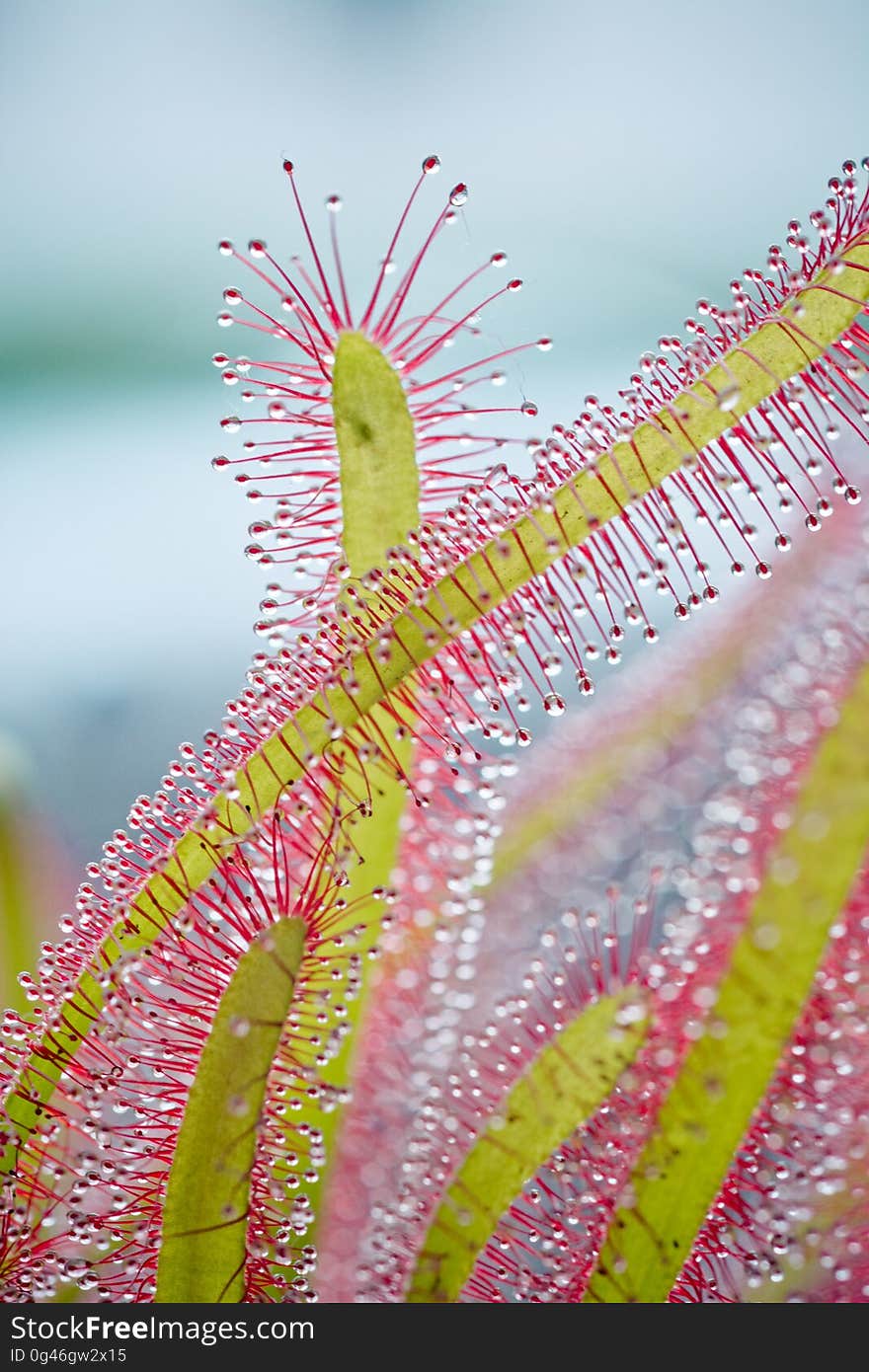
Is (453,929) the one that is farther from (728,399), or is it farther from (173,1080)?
(728,399)

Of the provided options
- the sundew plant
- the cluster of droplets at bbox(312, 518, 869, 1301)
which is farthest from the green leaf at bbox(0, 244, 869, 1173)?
the cluster of droplets at bbox(312, 518, 869, 1301)

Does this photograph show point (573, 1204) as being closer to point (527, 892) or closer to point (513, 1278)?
point (513, 1278)

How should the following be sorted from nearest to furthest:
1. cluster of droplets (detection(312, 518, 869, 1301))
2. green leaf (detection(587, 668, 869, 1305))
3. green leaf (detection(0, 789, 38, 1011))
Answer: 1. green leaf (detection(587, 668, 869, 1305))
2. cluster of droplets (detection(312, 518, 869, 1301))
3. green leaf (detection(0, 789, 38, 1011))

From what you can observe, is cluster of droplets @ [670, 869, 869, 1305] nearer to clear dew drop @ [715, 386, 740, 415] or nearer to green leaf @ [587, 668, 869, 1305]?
green leaf @ [587, 668, 869, 1305]

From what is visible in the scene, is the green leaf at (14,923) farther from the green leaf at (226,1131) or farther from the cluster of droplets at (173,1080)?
the green leaf at (226,1131)

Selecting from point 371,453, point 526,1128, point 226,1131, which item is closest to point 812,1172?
point 526,1128

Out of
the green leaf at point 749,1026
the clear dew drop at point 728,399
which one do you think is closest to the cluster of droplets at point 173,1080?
the green leaf at point 749,1026
